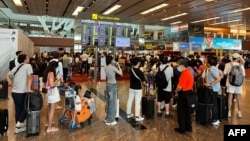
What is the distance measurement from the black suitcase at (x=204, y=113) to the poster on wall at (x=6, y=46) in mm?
7797

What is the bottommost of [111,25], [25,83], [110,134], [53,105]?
[110,134]

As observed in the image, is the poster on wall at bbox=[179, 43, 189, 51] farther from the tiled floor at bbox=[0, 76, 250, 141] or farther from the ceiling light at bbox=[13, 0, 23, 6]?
the tiled floor at bbox=[0, 76, 250, 141]

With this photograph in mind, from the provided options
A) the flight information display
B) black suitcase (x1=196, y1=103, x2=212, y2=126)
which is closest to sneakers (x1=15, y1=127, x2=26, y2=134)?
black suitcase (x1=196, y1=103, x2=212, y2=126)

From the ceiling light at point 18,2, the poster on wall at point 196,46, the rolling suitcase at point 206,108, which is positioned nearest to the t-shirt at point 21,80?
the rolling suitcase at point 206,108

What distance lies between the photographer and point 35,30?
24.9 metres

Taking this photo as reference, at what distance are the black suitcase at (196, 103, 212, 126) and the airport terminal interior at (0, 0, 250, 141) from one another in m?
0.10

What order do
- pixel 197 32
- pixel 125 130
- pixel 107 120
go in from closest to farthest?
pixel 125 130, pixel 107 120, pixel 197 32

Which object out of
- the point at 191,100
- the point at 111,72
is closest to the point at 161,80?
the point at 191,100

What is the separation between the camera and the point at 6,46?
9.62 m

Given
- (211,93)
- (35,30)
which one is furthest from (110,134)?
(35,30)

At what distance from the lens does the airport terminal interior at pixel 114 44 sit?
4.68 meters

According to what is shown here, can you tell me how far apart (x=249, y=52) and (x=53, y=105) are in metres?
25.9

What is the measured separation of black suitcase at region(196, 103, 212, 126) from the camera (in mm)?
4988

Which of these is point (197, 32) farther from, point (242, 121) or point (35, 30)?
point (242, 121)
